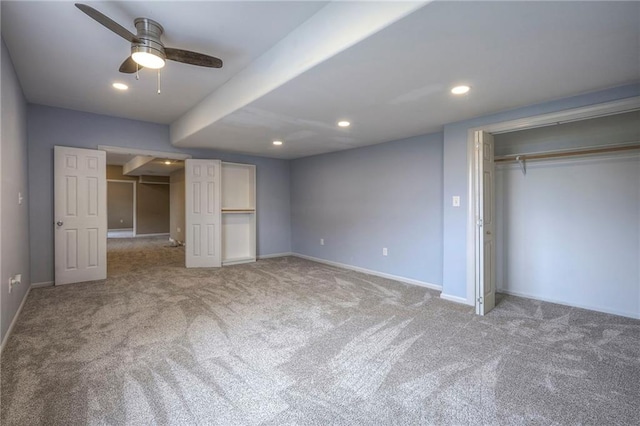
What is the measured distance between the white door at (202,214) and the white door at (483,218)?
441 centimetres

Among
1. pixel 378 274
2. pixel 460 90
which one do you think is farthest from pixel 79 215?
pixel 460 90

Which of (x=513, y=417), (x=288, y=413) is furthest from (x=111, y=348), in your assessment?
(x=513, y=417)

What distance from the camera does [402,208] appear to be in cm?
477

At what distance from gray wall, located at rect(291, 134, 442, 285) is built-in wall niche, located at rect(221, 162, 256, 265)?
108 cm

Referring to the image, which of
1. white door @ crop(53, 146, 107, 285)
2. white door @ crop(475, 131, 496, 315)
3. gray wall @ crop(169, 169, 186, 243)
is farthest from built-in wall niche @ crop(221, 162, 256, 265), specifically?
white door @ crop(475, 131, 496, 315)

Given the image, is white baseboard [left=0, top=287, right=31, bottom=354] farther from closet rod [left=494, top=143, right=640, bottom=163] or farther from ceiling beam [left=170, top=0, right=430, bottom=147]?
closet rod [left=494, top=143, right=640, bottom=163]

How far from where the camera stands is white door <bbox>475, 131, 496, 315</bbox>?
330cm

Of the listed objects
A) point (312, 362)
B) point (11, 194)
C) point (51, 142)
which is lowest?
point (312, 362)

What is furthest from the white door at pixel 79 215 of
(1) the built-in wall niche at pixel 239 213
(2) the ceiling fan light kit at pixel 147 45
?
(2) the ceiling fan light kit at pixel 147 45

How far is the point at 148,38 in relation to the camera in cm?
227

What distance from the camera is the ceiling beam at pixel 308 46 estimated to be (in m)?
1.80

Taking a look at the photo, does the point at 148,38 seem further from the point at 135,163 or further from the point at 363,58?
the point at 135,163

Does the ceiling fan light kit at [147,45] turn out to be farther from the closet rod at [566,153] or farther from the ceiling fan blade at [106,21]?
the closet rod at [566,153]

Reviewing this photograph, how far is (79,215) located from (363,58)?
4749 mm
